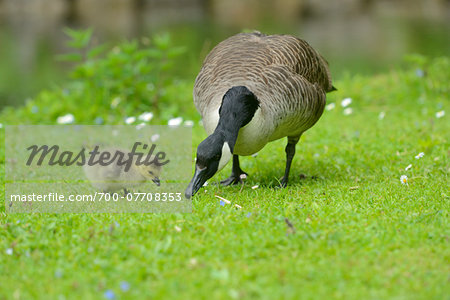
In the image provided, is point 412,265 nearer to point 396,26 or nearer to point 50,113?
point 50,113

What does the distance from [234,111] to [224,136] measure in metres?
0.28

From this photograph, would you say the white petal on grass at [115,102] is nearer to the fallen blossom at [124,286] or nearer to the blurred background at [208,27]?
the blurred background at [208,27]

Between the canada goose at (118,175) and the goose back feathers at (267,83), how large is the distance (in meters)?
0.86

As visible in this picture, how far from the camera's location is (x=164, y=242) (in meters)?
4.14

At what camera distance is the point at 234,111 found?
16.5 ft

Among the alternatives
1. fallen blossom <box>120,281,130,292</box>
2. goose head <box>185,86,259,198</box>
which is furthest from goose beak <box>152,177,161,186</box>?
fallen blossom <box>120,281,130,292</box>

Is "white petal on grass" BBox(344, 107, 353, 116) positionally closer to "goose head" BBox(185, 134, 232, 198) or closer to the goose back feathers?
the goose back feathers

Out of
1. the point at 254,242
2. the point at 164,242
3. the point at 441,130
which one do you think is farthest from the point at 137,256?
the point at 441,130

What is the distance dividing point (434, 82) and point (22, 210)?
8440 millimetres

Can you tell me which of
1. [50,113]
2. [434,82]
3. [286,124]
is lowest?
[50,113]

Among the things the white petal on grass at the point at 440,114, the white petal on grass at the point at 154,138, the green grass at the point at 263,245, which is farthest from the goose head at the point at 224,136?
the white petal on grass at the point at 440,114

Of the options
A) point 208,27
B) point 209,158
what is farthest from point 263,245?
point 208,27

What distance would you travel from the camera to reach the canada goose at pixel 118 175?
563cm

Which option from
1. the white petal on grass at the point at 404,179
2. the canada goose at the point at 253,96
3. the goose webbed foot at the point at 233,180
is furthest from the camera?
the goose webbed foot at the point at 233,180
